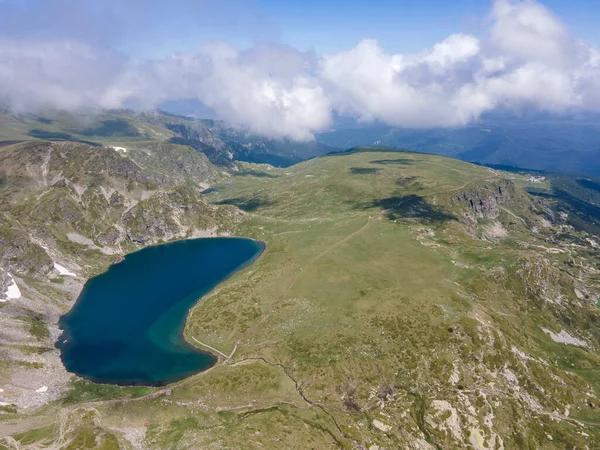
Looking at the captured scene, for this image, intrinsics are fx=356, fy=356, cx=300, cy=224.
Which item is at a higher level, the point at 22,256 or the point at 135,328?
the point at 22,256

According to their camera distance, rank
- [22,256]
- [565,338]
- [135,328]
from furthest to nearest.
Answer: [22,256]
[565,338]
[135,328]

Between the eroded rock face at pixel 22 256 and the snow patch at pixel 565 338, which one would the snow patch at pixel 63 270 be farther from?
the snow patch at pixel 565 338

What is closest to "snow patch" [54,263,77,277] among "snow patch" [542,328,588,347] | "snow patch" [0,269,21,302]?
"snow patch" [0,269,21,302]

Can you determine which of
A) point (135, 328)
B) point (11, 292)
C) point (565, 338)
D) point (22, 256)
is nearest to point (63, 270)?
point (22, 256)

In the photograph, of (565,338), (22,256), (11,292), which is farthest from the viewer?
(22,256)

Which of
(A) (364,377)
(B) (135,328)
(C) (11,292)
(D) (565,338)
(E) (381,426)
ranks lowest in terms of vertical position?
(B) (135,328)

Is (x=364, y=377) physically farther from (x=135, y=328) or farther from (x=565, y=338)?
(x=565, y=338)

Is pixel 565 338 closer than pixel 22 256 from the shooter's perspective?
Yes

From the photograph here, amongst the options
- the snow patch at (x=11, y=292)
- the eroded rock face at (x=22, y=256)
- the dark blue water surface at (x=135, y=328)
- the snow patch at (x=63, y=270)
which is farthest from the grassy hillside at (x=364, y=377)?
the eroded rock face at (x=22, y=256)

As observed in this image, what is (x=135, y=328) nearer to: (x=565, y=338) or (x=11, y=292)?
(x=11, y=292)

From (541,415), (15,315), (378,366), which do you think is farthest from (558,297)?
(15,315)
